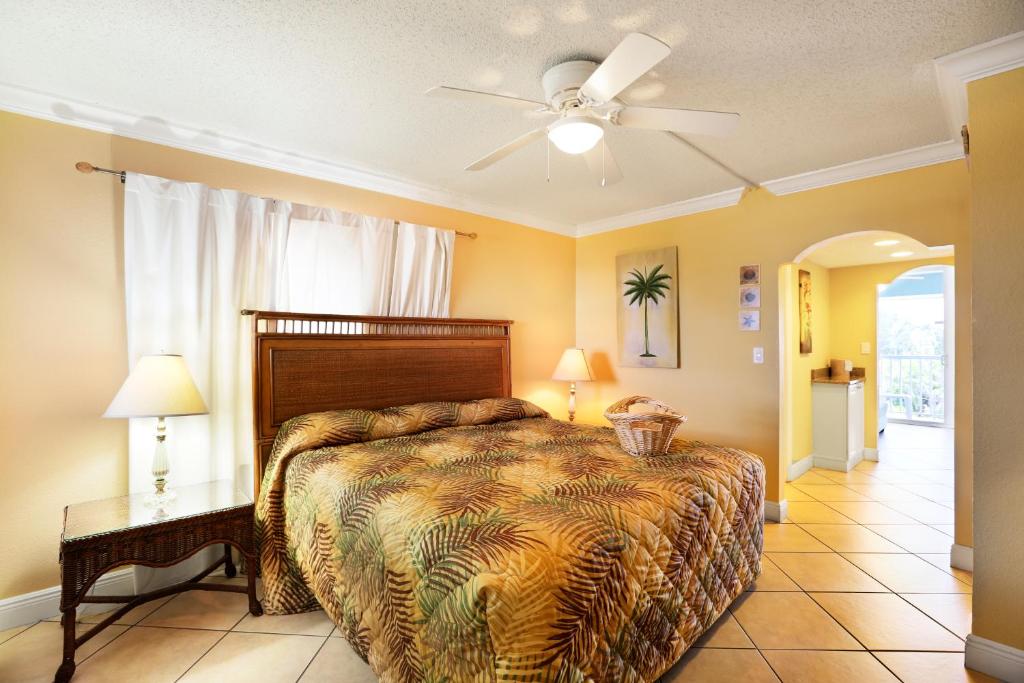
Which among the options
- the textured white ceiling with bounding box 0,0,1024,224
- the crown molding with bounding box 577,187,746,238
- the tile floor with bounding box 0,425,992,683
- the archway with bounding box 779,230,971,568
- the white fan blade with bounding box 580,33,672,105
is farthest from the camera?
the archway with bounding box 779,230,971,568

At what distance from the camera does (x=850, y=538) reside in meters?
3.03

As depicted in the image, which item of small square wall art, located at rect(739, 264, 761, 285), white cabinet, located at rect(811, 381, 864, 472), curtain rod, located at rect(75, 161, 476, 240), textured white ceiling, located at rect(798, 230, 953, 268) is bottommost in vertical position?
white cabinet, located at rect(811, 381, 864, 472)

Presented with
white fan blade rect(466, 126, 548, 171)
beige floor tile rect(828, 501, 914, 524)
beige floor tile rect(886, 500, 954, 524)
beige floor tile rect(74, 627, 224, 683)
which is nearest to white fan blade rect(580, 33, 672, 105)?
white fan blade rect(466, 126, 548, 171)

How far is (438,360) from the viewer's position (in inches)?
133

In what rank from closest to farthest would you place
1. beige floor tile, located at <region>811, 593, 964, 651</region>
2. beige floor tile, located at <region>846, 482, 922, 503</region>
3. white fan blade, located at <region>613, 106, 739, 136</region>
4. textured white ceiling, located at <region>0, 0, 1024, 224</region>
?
1. textured white ceiling, located at <region>0, 0, 1024, 224</region>
2. white fan blade, located at <region>613, 106, 739, 136</region>
3. beige floor tile, located at <region>811, 593, 964, 651</region>
4. beige floor tile, located at <region>846, 482, 922, 503</region>

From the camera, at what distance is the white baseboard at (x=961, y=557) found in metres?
2.59

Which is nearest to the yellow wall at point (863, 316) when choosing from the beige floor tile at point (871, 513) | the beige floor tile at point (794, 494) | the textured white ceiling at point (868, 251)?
the textured white ceiling at point (868, 251)

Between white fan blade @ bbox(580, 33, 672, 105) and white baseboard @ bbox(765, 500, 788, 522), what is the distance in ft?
9.97

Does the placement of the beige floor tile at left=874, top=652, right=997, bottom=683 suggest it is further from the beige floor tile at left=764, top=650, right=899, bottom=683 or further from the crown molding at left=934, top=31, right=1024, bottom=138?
the crown molding at left=934, top=31, right=1024, bottom=138

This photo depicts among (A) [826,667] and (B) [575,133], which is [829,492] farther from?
(B) [575,133]

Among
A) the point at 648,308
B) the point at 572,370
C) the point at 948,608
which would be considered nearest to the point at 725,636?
the point at 948,608

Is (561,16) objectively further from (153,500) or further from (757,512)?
(153,500)

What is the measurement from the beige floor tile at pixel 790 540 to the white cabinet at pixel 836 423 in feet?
6.04

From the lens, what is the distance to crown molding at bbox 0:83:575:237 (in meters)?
2.14
